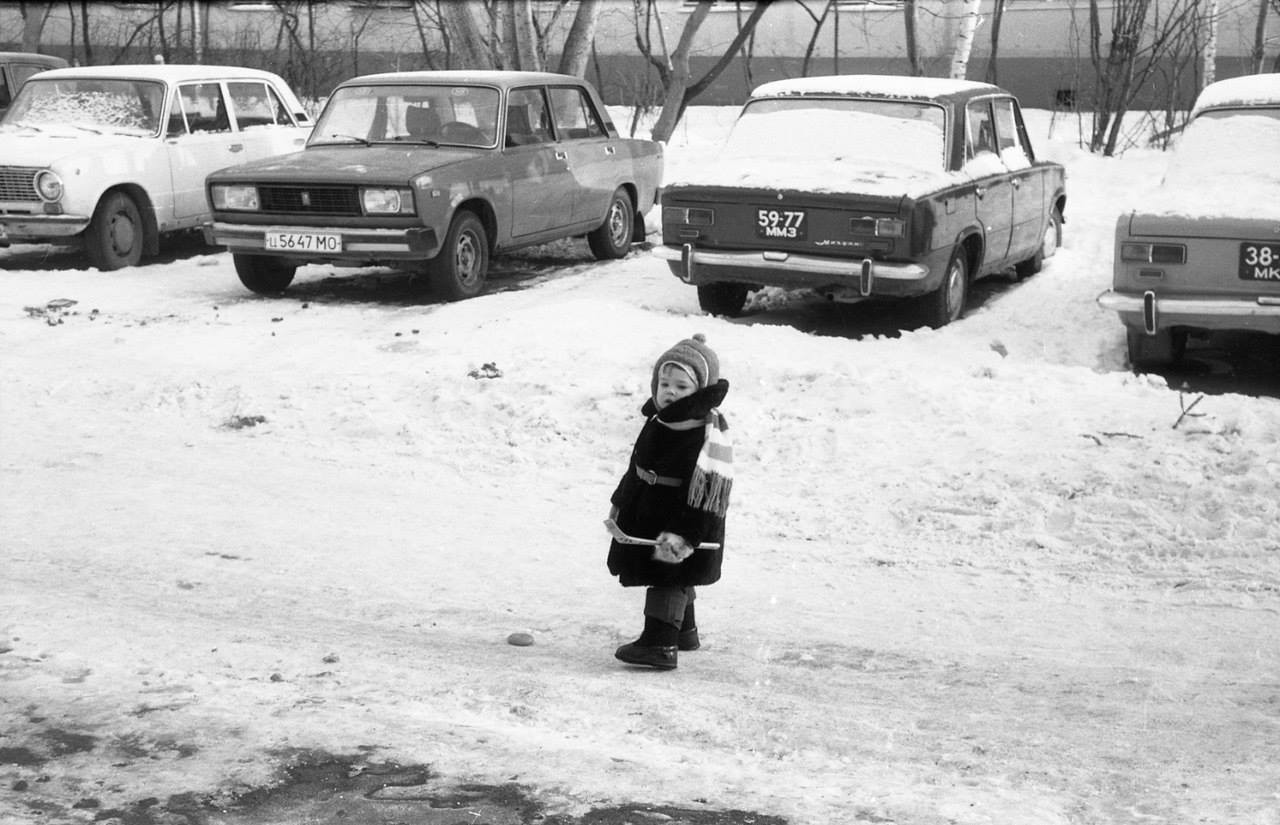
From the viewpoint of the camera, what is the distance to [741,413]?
7.76 meters

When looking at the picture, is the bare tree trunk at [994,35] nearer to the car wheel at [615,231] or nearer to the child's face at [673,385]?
the car wheel at [615,231]

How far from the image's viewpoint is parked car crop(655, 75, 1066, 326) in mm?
9328

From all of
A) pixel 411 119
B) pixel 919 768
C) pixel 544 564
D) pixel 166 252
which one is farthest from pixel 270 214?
pixel 919 768

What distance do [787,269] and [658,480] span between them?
484cm

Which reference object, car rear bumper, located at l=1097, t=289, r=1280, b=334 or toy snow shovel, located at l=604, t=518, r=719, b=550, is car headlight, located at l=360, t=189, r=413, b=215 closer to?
car rear bumper, located at l=1097, t=289, r=1280, b=334

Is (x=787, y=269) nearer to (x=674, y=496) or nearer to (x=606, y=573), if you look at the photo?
(x=606, y=573)

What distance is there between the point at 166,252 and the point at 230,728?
10.5 metres

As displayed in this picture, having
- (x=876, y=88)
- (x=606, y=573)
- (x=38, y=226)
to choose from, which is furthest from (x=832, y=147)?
(x=38, y=226)

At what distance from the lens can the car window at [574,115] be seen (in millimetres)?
12297

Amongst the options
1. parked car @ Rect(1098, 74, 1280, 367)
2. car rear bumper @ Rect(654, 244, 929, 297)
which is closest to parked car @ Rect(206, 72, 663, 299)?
car rear bumper @ Rect(654, 244, 929, 297)

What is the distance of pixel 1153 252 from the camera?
333 inches

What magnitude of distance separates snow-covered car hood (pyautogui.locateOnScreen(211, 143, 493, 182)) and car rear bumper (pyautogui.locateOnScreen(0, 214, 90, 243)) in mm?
1775

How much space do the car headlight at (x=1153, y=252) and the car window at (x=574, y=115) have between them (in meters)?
5.04

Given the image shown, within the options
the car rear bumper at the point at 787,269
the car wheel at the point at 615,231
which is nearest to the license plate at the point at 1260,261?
the car rear bumper at the point at 787,269
